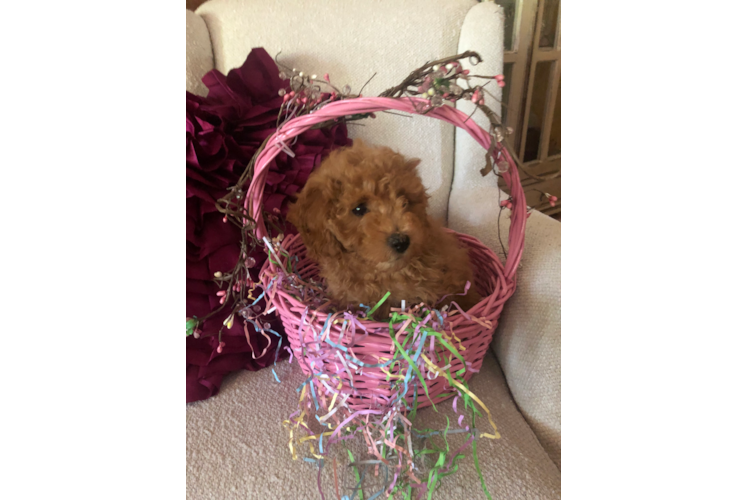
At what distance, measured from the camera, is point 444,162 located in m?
1.42

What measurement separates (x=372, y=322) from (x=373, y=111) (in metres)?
0.42

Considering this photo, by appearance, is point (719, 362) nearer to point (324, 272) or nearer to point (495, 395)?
point (495, 395)

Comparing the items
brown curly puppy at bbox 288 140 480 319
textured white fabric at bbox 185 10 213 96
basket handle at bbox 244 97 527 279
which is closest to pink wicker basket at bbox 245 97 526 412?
basket handle at bbox 244 97 527 279

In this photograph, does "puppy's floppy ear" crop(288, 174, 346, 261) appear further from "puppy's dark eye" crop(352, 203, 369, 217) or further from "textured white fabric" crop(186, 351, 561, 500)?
"textured white fabric" crop(186, 351, 561, 500)

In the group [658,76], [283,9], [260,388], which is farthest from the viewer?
[283,9]

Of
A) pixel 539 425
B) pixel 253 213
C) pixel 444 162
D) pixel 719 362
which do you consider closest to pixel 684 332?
pixel 719 362

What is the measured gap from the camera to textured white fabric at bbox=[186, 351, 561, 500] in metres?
0.75

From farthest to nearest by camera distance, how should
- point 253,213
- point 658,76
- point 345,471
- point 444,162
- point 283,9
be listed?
point 444,162 < point 283,9 < point 253,213 < point 345,471 < point 658,76

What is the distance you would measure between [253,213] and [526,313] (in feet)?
2.17

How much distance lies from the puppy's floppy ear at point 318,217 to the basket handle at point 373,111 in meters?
0.10

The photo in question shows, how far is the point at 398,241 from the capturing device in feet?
2.64

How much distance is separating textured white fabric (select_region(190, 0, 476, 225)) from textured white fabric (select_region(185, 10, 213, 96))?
4 cm

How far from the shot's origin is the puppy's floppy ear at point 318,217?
0.87 meters

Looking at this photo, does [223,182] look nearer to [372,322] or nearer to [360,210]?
[360,210]
